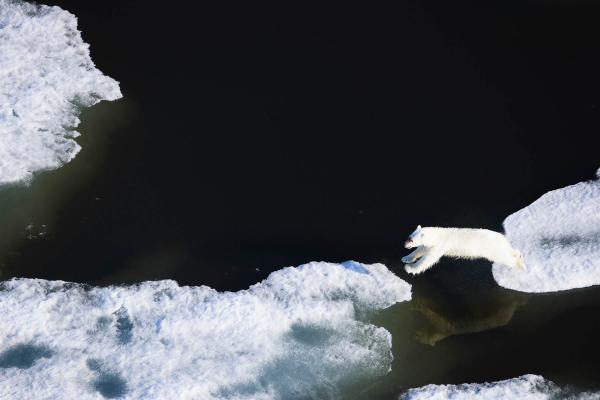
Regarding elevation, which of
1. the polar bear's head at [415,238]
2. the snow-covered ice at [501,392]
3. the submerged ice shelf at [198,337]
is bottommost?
the submerged ice shelf at [198,337]

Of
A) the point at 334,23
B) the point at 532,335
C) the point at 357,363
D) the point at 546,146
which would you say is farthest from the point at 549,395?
the point at 334,23

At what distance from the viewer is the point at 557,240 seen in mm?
9383

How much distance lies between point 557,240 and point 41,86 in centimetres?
703

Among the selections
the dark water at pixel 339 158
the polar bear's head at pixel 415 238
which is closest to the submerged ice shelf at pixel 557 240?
the dark water at pixel 339 158

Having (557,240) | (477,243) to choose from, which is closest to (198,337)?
(477,243)

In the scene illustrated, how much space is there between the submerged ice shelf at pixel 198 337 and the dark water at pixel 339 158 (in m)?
0.27

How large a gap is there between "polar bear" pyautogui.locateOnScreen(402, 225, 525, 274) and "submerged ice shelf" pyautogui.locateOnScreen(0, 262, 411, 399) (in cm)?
46

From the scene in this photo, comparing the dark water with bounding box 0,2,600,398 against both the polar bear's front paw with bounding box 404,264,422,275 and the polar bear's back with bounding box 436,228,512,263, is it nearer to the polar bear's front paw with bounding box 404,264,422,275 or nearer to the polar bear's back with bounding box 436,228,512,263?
the polar bear's front paw with bounding box 404,264,422,275

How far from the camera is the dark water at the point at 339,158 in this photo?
8.72 meters

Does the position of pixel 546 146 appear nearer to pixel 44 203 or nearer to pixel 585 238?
pixel 585 238

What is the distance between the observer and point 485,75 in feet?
39.0

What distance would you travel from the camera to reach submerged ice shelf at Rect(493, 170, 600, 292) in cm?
896

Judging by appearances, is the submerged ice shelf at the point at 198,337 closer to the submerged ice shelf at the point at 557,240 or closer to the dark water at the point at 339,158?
the dark water at the point at 339,158

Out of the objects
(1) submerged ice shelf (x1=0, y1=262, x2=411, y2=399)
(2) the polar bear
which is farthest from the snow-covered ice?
(2) the polar bear
